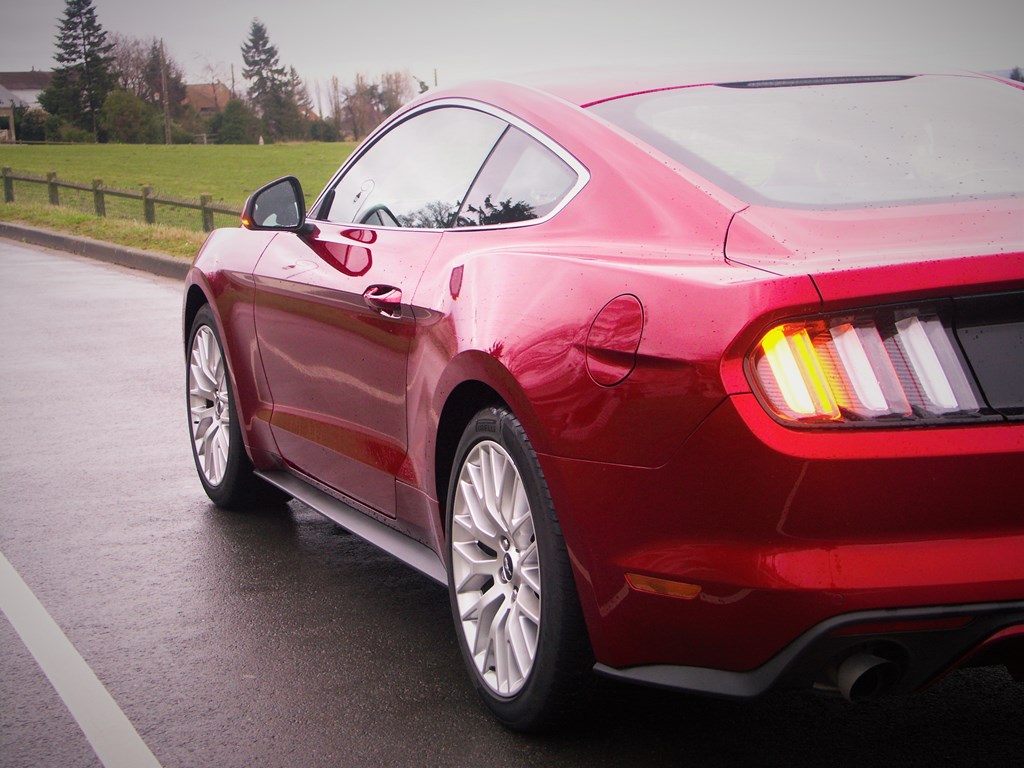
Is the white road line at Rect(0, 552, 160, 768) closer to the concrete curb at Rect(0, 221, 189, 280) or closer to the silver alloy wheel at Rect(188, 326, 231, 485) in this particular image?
the silver alloy wheel at Rect(188, 326, 231, 485)

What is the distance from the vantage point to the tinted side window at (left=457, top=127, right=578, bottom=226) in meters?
3.49

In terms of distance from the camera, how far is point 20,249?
71.5 feet

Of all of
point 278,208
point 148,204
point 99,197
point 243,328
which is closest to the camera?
point 278,208

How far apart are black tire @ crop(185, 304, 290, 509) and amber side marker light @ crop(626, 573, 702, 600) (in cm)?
281

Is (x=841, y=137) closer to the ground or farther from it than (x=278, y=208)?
farther from it

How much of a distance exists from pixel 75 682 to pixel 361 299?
4.46 ft

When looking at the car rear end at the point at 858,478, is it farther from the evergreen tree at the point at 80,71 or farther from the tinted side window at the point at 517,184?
the evergreen tree at the point at 80,71

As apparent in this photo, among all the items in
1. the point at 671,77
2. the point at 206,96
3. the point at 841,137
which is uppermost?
the point at 671,77

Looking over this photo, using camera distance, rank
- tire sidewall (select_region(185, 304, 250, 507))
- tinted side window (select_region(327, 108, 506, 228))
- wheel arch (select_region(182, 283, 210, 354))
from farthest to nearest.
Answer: wheel arch (select_region(182, 283, 210, 354)) → tire sidewall (select_region(185, 304, 250, 507)) → tinted side window (select_region(327, 108, 506, 228))

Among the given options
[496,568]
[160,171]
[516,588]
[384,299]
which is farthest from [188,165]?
[516,588]

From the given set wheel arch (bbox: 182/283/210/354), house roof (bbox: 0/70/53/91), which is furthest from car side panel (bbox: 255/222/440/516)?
house roof (bbox: 0/70/53/91)

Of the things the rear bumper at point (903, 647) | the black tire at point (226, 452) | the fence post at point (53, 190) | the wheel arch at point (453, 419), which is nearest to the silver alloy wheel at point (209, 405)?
the black tire at point (226, 452)

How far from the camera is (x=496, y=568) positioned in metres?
3.42

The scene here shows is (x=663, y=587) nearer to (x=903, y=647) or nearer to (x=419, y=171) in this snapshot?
(x=903, y=647)
